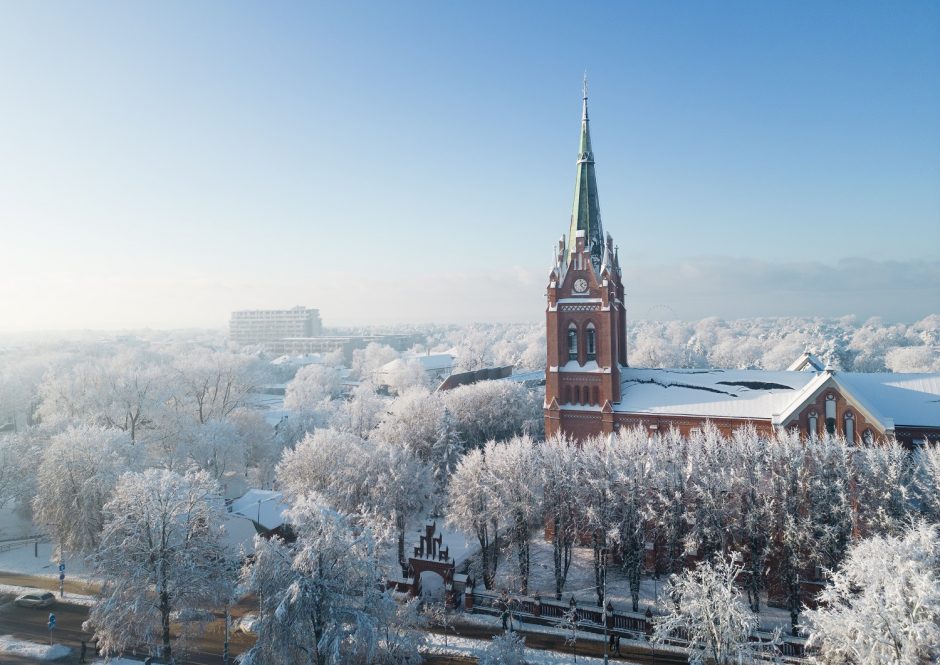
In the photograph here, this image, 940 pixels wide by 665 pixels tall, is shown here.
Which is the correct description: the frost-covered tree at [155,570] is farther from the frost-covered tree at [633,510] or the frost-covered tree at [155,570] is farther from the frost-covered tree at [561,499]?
the frost-covered tree at [633,510]

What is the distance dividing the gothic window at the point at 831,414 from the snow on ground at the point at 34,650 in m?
41.2

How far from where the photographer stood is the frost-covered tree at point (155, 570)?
21969 mm

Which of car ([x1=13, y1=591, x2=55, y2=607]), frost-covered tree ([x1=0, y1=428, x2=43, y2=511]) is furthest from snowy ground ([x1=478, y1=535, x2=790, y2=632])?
frost-covered tree ([x1=0, y1=428, x2=43, y2=511])

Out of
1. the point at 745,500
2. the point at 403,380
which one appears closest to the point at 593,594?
the point at 745,500

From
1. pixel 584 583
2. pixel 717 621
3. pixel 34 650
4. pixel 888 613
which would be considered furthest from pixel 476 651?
pixel 34 650

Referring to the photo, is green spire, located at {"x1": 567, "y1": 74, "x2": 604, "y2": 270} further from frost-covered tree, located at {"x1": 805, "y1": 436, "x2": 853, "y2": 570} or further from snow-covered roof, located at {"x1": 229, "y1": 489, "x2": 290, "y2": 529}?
snow-covered roof, located at {"x1": 229, "y1": 489, "x2": 290, "y2": 529}

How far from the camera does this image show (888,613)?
18.6 metres

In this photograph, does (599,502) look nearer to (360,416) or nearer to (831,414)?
(831,414)

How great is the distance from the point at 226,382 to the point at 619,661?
55537mm

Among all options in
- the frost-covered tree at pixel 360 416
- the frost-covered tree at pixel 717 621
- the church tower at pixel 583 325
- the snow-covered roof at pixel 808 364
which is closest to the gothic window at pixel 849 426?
the snow-covered roof at pixel 808 364

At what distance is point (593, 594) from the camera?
30219mm

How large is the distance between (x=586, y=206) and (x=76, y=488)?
37365 millimetres

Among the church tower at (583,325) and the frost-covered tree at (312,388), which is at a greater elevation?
the church tower at (583,325)

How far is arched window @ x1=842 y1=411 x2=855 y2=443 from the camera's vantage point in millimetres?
31812
